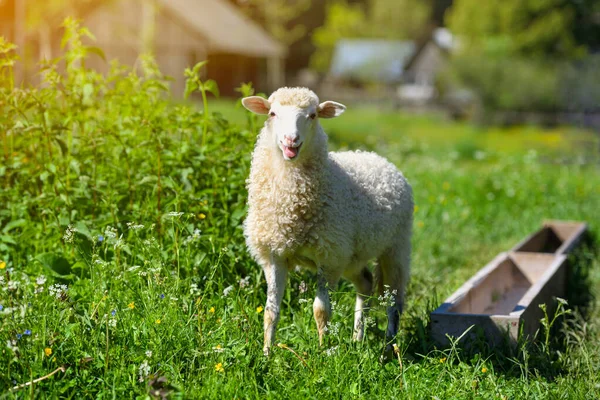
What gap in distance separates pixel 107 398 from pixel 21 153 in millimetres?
2504

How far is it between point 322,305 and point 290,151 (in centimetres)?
88

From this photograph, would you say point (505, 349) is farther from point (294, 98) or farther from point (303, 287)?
point (294, 98)

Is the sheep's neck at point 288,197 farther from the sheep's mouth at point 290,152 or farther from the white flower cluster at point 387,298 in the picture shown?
the white flower cluster at point 387,298

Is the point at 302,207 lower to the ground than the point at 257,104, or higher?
lower

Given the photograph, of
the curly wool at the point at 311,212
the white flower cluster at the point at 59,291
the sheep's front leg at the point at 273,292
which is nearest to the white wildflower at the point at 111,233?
the white flower cluster at the point at 59,291

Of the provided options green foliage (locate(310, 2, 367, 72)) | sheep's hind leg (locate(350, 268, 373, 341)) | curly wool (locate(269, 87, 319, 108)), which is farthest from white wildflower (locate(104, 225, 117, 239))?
green foliage (locate(310, 2, 367, 72))

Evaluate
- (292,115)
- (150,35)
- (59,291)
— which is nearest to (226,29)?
(150,35)

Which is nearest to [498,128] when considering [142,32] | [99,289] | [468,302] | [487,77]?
[487,77]

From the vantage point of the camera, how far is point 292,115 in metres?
4.21

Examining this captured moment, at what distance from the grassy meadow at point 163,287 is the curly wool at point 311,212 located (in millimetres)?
270

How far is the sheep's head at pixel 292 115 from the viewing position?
417cm

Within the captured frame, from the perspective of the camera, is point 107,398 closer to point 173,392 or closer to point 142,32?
point 173,392

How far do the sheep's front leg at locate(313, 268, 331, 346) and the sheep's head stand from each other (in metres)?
0.70

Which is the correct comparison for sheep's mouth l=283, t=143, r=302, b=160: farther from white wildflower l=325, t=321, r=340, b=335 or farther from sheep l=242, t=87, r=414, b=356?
white wildflower l=325, t=321, r=340, b=335
